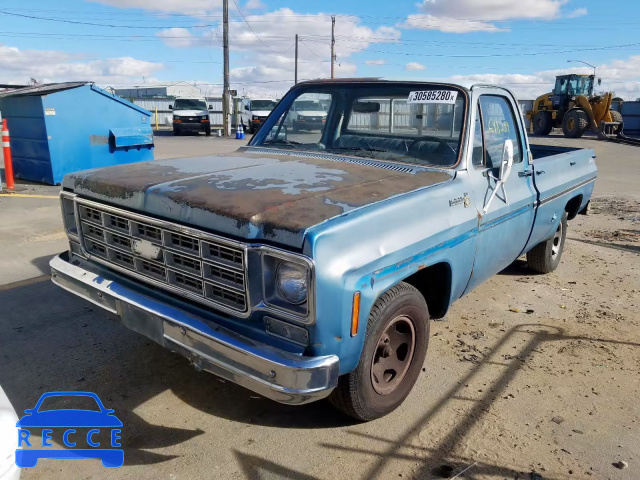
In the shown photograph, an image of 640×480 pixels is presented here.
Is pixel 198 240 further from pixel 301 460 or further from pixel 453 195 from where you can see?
pixel 453 195

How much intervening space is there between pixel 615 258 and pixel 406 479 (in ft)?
16.4

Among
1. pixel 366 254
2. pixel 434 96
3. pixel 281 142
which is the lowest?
pixel 366 254

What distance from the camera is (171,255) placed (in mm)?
2830

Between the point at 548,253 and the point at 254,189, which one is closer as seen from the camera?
the point at 254,189

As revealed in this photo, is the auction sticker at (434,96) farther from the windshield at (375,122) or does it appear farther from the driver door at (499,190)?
the driver door at (499,190)

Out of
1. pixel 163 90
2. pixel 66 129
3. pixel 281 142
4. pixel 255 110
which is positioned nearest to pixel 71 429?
pixel 281 142

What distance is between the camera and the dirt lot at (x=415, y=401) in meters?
2.73

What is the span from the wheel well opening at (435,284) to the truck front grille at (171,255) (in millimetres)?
1182

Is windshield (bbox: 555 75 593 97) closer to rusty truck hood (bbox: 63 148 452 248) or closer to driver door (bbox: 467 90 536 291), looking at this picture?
driver door (bbox: 467 90 536 291)

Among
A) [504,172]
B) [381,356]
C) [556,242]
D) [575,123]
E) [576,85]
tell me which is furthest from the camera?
[576,85]

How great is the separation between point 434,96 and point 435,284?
1335 millimetres

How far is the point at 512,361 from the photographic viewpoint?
12.6 ft

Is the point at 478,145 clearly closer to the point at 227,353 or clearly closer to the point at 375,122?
the point at 375,122

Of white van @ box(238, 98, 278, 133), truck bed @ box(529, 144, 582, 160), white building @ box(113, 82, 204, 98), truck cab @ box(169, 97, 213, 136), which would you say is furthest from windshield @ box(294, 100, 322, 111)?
white building @ box(113, 82, 204, 98)
